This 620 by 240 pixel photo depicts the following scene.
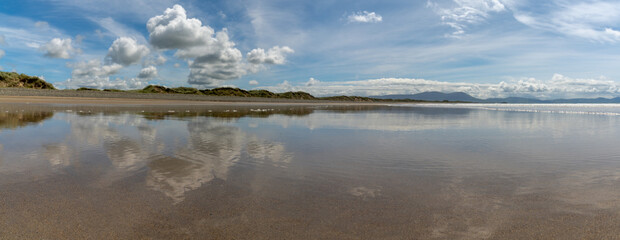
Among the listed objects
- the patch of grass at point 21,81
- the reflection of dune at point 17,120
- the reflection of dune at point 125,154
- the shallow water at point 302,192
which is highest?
the patch of grass at point 21,81

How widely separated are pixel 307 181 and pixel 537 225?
13.0ft

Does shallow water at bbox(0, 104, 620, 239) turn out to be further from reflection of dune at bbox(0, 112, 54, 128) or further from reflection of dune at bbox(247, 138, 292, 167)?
reflection of dune at bbox(0, 112, 54, 128)

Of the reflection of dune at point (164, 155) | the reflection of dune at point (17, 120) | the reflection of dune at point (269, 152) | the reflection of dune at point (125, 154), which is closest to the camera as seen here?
the reflection of dune at point (164, 155)

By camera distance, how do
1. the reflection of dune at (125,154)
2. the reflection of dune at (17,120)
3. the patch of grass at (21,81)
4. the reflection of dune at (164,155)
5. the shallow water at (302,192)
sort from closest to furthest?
1. the shallow water at (302,192)
2. the reflection of dune at (164,155)
3. the reflection of dune at (125,154)
4. the reflection of dune at (17,120)
5. the patch of grass at (21,81)

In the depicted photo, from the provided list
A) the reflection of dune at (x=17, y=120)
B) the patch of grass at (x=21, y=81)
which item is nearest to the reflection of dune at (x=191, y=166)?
the reflection of dune at (x=17, y=120)

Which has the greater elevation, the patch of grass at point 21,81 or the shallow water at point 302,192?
the patch of grass at point 21,81

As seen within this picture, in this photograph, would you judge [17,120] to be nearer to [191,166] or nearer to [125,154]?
[125,154]

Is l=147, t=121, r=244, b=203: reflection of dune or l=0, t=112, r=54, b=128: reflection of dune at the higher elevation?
l=0, t=112, r=54, b=128: reflection of dune

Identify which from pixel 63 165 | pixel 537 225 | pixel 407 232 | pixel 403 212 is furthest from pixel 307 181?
pixel 63 165

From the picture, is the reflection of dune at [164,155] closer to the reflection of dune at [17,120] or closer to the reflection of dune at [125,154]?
the reflection of dune at [125,154]

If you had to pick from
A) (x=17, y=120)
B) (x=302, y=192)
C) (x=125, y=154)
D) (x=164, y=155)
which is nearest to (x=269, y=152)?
(x=164, y=155)

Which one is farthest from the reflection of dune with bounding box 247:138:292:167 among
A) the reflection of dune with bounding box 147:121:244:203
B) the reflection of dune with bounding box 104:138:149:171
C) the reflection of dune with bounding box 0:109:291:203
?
the reflection of dune with bounding box 104:138:149:171

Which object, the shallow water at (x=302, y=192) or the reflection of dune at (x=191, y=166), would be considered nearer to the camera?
the shallow water at (x=302, y=192)

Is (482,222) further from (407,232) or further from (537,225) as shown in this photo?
(407,232)
